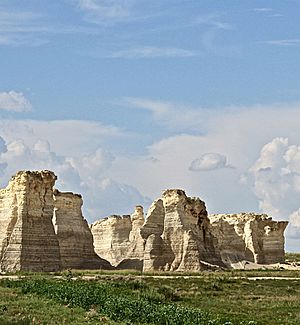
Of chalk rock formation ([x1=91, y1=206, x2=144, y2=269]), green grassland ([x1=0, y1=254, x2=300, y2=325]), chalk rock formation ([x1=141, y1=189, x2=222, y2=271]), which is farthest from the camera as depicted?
chalk rock formation ([x1=91, y1=206, x2=144, y2=269])

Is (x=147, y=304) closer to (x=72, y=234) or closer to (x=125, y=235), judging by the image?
(x=72, y=234)

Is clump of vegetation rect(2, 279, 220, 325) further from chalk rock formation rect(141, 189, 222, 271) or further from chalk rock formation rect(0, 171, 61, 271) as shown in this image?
chalk rock formation rect(141, 189, 222, 271)

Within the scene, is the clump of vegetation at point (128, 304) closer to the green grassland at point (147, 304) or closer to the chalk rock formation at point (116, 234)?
the green grassland at point (147, 304)

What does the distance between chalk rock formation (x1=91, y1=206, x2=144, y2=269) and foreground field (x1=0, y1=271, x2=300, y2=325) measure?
47.5 meters

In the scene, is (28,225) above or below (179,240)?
below

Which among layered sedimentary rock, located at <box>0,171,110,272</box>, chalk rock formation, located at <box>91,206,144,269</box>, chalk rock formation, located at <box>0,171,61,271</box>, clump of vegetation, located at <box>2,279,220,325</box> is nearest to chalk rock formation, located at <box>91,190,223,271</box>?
chalk rock formation, located at <box>91,206,144,269</box>

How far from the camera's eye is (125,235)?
4139 inches

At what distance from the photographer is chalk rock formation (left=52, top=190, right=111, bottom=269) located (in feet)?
278

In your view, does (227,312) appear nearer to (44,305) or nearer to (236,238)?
(44,305)

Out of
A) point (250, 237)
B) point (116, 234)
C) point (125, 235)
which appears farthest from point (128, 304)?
point (250, 237)

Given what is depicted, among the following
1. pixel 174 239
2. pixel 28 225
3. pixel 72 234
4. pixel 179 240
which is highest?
pixel 72 234

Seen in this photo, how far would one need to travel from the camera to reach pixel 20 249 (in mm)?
70062

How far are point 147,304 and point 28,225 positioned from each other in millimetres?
39807

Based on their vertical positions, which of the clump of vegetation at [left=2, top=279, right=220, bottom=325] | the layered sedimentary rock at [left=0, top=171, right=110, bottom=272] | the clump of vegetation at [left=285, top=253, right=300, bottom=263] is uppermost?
the clump of vegetation at [left=285, top=253, right=300, bottom=263]
